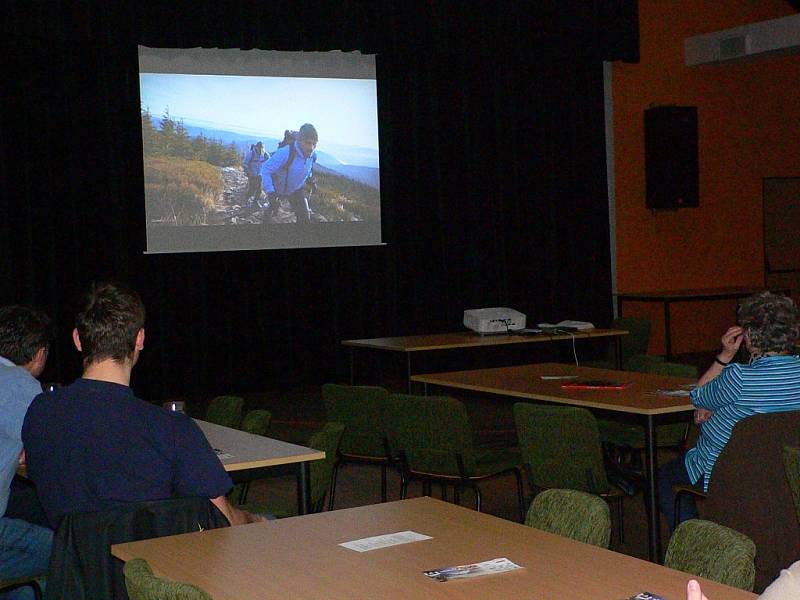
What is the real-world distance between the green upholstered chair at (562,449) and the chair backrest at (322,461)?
0.80 m

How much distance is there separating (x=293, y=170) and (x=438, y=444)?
210 inches

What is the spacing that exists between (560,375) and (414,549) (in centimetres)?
318

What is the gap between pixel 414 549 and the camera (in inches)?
93.5

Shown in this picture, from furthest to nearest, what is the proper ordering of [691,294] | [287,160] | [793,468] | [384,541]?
[691,294] → [287,160] → [793,468] → [384,541]

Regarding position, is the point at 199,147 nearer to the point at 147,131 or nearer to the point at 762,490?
the point at 147,131

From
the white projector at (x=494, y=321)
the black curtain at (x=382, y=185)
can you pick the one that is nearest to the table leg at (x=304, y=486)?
the white projector at (x=494, y=321)

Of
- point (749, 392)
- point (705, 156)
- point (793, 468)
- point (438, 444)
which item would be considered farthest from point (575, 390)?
point (705, 156)

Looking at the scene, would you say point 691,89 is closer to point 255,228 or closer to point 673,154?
point 673,154

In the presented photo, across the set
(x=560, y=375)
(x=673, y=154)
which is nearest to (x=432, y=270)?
(x=673, y=154)

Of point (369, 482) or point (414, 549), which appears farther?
point (369, 482)

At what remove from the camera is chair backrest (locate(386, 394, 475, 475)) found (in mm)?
4488

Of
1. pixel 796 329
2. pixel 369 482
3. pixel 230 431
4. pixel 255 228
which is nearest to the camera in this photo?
pixel 796 329

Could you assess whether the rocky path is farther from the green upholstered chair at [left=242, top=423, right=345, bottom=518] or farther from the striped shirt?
the striped shirt

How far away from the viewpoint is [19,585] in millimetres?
3266
